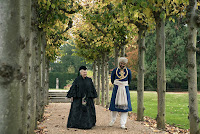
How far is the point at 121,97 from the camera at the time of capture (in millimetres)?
6969

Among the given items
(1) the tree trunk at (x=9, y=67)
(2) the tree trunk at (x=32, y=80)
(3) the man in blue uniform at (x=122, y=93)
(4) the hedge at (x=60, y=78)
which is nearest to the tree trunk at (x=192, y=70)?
(3) the man in blue uniform at (x=122, y=93)

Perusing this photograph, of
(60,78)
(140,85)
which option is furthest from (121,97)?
(60,78)

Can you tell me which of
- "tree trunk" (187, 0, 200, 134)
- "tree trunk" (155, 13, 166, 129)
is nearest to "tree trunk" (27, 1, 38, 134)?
"tree trunk" (155, 13, 166, 129)

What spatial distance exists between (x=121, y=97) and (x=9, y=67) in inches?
205

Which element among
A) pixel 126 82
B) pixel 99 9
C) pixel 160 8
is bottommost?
pixel 126 82

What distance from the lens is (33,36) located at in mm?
6492

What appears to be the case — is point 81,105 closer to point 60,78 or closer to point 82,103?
point 82,103

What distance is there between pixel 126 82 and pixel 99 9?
20.1 ft

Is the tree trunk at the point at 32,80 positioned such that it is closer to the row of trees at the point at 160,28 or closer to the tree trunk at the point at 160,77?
the row of trees at the point at 160,28

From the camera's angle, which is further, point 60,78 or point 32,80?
point 60,78

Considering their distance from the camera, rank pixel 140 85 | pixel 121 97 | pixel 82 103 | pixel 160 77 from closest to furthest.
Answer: pixel 121 97, pixel 160 77, pixel 82 103, pixel 140 85

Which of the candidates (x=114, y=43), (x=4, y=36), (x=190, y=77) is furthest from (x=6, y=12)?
(x=114, y=43)

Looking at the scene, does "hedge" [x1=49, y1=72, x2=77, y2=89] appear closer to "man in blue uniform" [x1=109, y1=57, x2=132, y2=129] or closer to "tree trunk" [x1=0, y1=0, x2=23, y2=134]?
"man in blue uniform" [x1=109, y1=57, x2=132, y2=129]

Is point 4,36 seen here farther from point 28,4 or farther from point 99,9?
point 99,9
